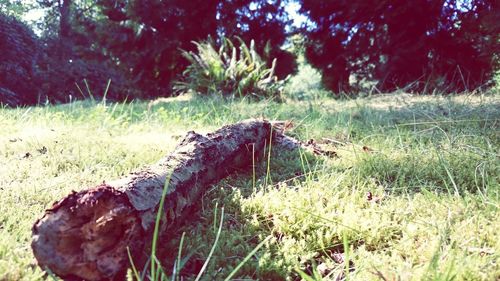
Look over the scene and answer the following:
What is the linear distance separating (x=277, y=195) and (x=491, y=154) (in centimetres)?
139

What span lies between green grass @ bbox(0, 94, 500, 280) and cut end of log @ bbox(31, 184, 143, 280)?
0.13 meters

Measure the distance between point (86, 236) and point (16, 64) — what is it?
7621 millimetres

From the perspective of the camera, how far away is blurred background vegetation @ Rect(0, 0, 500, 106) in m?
5.96

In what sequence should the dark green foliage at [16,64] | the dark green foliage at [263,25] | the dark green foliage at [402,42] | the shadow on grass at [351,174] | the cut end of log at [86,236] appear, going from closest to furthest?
the cut end of log at [86,236] < the shadow on grass at [351,174] < the dark green foliage at [402,42] < the dark green foliage at [16,64] < the dark green foliage at [263,25]

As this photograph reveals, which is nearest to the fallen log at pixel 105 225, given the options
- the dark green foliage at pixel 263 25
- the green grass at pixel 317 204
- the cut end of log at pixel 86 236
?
the cut end of log at pixel 86 236

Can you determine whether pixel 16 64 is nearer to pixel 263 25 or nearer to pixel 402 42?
pixel 263 25

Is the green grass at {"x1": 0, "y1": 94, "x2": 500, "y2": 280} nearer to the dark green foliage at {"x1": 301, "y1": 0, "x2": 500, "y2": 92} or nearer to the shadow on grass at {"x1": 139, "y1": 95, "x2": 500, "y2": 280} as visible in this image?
the shadow on grass at {"x1": 139, "y1": 95, "x2": 500, "y2": 280}

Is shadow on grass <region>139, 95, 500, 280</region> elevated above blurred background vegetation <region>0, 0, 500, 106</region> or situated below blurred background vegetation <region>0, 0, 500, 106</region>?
below

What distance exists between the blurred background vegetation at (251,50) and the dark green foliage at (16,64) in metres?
0.02

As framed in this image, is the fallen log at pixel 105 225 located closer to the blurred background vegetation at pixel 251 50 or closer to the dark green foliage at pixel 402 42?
the blurred background vegetation at pixel 251 50

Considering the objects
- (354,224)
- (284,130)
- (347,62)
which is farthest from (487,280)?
(347,62)

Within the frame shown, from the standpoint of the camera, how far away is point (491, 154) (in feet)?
7.61

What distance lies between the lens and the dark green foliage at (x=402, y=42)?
580 centimetres

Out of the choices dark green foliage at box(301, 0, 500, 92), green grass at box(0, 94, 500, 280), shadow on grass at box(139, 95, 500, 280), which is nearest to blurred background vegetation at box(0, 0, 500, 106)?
dark green foliage at box(301, 0, 500, 92)
